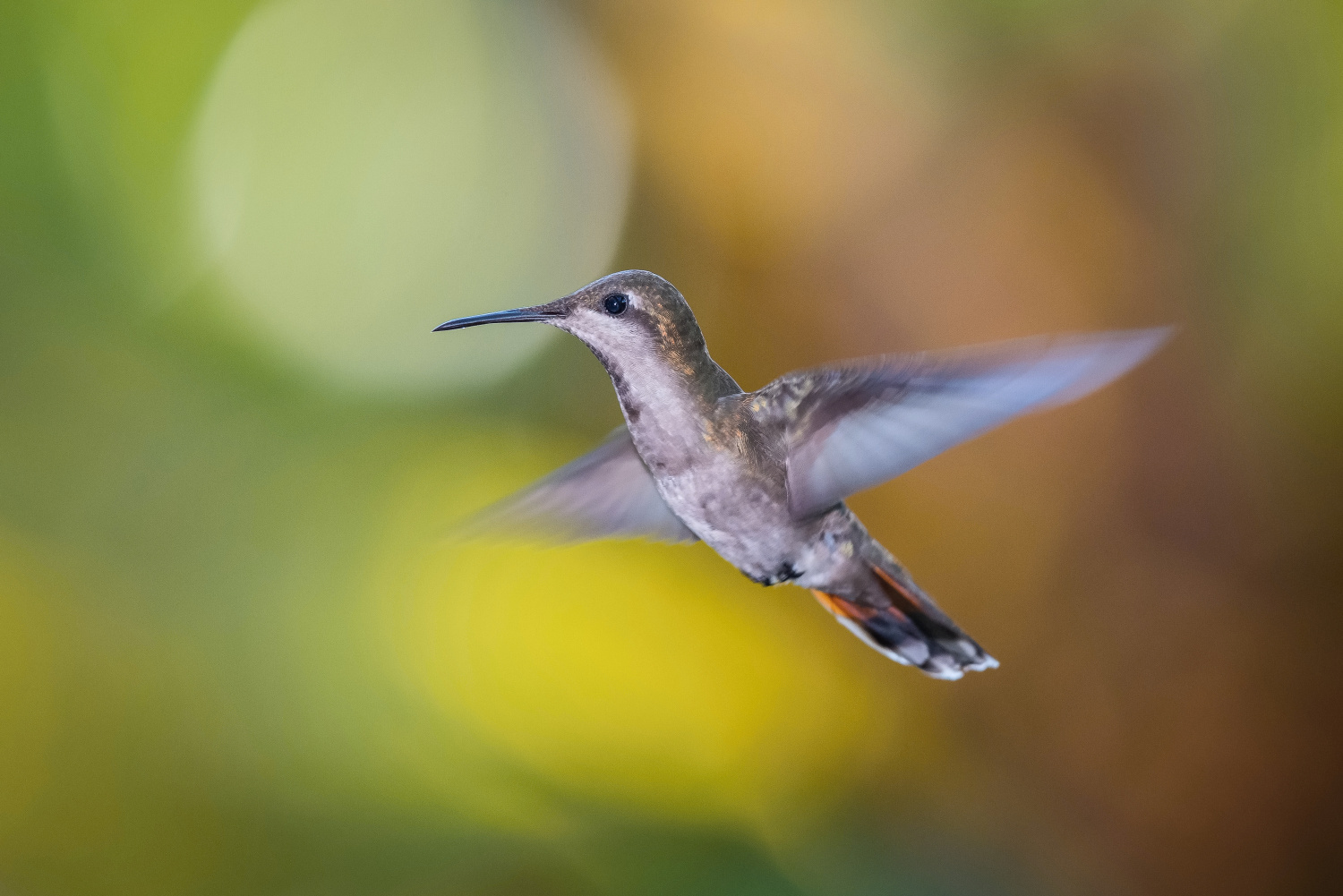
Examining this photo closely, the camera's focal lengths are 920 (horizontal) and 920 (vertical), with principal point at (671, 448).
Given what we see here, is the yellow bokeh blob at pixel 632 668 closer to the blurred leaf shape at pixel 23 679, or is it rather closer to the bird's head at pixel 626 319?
the blurred leaf shape at pixel 23 679

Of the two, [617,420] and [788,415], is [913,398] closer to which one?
[788,415]

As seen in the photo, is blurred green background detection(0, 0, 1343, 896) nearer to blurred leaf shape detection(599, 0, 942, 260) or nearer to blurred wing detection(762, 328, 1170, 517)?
blurred leaf shape detection(599, 0, 942, 260)

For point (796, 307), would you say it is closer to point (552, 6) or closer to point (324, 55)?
point (552, 6)

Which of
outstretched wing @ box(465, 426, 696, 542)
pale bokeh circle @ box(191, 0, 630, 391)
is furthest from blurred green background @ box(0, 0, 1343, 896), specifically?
outstretched wing @ box(465, 426, 696, 542)

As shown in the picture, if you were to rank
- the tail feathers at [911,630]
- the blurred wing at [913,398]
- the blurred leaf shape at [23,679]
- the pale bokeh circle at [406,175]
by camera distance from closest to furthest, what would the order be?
the blurred wing at [913,398] → the tail feathers at [911,630] → the blurred leaf shape at [23,679] → the pale bokeh circle at [406,175]

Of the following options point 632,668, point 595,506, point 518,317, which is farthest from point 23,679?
point 518,317

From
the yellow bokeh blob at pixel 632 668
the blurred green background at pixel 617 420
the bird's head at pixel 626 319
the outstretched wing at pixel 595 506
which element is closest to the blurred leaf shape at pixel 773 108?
the blurred green background at pixel 617 420
